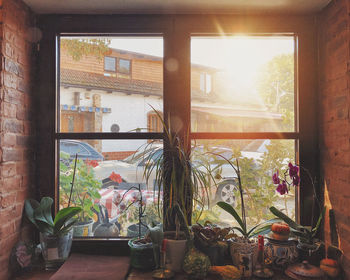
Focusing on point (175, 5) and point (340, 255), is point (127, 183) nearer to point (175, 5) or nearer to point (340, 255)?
point (175, 5)

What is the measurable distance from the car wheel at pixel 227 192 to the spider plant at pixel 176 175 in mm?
157

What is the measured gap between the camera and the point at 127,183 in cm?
220

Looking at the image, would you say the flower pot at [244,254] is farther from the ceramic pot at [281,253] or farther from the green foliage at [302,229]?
the green foliage at [302,229]

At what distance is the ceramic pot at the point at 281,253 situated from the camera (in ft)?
6.15

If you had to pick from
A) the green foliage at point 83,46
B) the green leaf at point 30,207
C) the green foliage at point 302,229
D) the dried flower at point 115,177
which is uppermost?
the green foliage at point 83,46

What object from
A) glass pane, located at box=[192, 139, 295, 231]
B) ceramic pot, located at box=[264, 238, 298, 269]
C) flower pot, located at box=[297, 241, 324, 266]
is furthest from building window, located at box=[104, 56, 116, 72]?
flower pot, located at box=[297, 241, 324, 266]

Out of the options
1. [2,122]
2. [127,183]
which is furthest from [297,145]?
[2,122]

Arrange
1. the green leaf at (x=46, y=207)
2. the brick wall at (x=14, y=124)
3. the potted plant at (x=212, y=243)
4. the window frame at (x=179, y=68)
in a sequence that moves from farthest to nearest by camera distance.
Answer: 1. the window frame at (x=179, y=68)
2. the green leaf at (x=46, y=207)
3. the potted plant at (x=212, y=243)
4. the brick wall at (x=14, y=124)

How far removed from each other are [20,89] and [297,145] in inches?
84.5

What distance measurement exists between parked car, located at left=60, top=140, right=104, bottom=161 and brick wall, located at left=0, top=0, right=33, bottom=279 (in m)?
0.26

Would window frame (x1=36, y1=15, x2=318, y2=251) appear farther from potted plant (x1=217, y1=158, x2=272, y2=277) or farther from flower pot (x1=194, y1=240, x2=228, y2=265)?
flower pot (x1=194, y1=240, x2=228, y2=265)

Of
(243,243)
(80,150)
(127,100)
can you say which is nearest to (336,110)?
(243,243)

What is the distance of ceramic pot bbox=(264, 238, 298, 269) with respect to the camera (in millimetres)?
1874

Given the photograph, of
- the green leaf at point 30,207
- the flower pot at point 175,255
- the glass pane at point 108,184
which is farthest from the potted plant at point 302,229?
the green leaf at point 30,207
